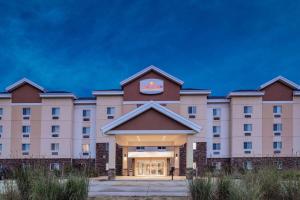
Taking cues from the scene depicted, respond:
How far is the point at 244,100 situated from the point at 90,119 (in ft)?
63.9

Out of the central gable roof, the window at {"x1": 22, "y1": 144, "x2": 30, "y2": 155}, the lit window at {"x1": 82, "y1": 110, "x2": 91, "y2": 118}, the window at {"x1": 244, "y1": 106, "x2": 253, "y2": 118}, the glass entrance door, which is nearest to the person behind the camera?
the central gable roof

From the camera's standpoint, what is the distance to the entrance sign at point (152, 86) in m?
44.6

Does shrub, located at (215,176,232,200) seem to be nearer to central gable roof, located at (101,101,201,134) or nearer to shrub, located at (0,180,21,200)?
shrub, located at (0,180,21,200)

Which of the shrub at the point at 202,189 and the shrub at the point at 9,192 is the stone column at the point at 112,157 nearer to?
the shrub at the point at 202,189

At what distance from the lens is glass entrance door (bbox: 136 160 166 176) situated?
45125 mm

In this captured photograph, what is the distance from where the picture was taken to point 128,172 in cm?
4297

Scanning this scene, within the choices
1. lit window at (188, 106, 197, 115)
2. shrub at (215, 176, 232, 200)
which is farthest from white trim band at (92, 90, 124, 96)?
shrub at (215, 176, 232, 200)

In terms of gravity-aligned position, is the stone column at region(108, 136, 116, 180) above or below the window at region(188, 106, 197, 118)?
below

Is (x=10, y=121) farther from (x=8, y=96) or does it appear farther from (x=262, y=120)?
(x=262, y=120)

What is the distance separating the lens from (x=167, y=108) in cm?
4359

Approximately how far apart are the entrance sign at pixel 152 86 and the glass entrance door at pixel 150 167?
28.8 feet

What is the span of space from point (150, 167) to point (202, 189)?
116 ft

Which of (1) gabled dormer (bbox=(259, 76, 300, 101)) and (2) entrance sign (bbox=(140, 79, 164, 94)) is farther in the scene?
(1) gabled dormer (bbox=(259, 76, 300, 101))

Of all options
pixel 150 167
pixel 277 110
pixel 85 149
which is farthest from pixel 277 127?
pixel 85 149
